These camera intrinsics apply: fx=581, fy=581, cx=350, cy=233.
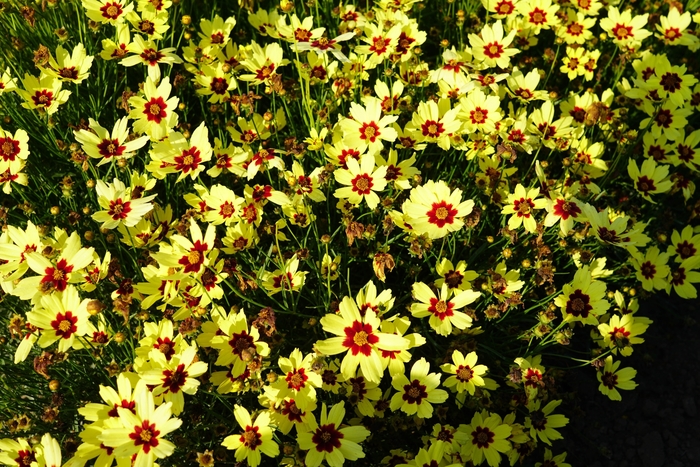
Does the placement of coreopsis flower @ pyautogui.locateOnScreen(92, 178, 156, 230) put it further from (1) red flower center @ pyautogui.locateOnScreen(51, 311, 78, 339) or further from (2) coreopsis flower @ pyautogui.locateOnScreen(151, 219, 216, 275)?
(1) red flower center @ pyautogui.locateOnScreen(51, 311, 78, 339)

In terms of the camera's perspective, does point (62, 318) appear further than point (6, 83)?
No

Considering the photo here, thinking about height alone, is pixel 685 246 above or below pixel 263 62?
below

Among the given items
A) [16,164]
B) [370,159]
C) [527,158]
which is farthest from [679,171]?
[16,164]

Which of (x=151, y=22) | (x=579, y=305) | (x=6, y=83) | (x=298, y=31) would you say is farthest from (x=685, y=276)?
(x=6, y=83)

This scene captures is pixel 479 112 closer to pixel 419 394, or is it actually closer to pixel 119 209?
pixel 419 394

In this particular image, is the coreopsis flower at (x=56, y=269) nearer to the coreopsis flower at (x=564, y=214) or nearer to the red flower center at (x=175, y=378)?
the red flower center at (x=175, y=378)

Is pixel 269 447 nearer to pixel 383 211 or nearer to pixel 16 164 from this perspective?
pixel 383 211

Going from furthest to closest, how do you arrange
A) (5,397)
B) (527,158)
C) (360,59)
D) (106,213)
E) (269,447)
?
(527,158) → (360,59) → (5,397) → (106,213) → (269,447)
